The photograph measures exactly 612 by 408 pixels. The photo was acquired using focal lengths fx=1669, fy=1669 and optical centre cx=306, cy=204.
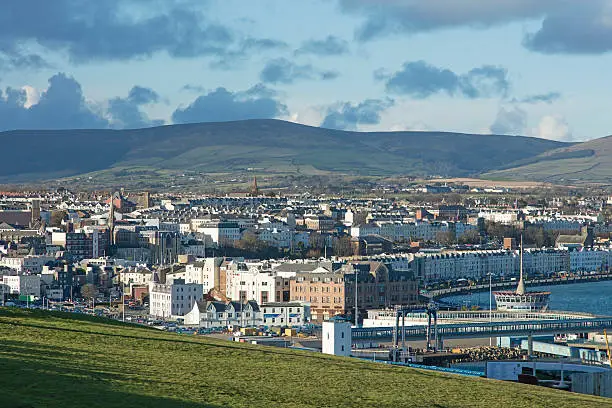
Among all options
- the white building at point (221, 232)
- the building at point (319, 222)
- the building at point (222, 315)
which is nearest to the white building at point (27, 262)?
the building at point (222, 315)

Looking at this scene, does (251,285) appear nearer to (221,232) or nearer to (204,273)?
(204,273)

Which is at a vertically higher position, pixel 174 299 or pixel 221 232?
pixel 221 232

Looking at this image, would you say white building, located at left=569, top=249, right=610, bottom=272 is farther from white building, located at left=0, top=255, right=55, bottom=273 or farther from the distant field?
the distant field

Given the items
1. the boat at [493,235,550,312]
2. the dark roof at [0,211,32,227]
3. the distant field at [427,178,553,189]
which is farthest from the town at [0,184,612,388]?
the distant field at [427,178,553,189]

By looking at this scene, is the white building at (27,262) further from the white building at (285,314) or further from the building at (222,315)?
the white building at (285,314)

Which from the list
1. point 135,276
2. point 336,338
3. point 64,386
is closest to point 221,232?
point 135,276

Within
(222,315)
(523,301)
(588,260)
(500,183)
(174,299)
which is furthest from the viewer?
(500,183)

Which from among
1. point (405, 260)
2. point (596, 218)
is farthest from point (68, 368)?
point (596, 218)
